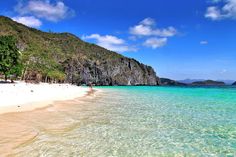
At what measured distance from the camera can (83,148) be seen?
968cm

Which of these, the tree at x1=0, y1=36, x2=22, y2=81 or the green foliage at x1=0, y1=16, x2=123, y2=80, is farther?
the green foliage at x1=0, y1=16, x2=123, y2=80

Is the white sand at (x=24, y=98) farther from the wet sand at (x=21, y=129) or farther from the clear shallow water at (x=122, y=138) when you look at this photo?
the clear shallow water at (x=122, y=138)

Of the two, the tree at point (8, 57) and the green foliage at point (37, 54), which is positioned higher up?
the green foliage at point (37, 54)

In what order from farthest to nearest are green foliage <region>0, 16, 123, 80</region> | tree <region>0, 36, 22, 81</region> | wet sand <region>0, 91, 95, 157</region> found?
1. green foliage <region>0, 16, 123, 80</region>
2. tree <region>0, 36, 22, 81</region>
3. wet sand <region>0, 91, 95, 157</region>

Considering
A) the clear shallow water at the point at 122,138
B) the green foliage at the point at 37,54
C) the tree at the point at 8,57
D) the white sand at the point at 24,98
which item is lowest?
the clear shallow water at the point at 122,138

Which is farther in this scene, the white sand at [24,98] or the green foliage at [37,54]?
the green foliage at [37,54]

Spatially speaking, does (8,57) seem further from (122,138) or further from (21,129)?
(122,138)

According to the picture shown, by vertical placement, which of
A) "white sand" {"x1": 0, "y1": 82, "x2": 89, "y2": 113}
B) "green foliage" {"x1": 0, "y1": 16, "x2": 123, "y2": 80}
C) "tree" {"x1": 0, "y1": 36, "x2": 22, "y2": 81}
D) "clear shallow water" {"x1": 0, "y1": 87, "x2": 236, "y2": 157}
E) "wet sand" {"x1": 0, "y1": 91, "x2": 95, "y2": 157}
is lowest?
"clear shallow water" {"x1": 0, "y1": 87, "x2": 236, "y2": 157}

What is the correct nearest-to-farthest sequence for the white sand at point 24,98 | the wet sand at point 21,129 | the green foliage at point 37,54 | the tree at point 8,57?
1. the wet sand at point 21,129
2. the white sand at point 24,98
3. the tree at point 8,57
4. the green foliage at point 37,54

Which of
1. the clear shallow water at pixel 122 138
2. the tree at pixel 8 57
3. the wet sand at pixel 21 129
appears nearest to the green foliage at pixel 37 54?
the tree at pixel 8 57

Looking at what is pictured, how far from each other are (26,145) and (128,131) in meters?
5.14

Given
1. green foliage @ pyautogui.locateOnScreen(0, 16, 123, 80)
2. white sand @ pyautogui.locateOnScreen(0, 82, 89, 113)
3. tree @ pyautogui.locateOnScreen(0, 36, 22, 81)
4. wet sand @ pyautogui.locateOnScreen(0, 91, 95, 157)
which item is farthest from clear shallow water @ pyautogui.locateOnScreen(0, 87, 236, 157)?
green foliage @ pyautogui.locateOnScreen(0, 16, 123, 80)

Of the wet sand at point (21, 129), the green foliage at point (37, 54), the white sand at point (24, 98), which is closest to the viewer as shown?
the wet sand at point (21, 129)

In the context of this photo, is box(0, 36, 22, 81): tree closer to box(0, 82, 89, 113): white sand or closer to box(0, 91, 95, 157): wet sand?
box(0, 82, 89, 113): white sand
